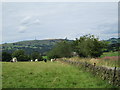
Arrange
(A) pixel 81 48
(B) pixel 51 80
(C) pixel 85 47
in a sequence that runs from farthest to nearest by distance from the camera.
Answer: (A) pixel 81 48, (C) pixel 85 47, (B) pixel 51 80

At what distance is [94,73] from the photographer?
15.5 metres

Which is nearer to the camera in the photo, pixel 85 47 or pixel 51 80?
pixel 51 80

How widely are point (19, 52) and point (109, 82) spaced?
86.1 m

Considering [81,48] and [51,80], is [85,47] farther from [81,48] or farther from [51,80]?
[51,80]

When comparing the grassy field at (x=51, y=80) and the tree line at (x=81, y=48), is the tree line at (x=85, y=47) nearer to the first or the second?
the tree line at (x=81, y=48)

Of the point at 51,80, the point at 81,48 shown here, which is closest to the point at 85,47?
the point at 81,48

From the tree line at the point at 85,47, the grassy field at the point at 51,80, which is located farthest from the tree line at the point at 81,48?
the grassy field at the point at 51,80

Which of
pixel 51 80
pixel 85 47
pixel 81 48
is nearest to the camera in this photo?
pixel 51 80

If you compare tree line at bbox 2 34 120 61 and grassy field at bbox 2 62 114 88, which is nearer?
grassy field at bbox 2 62 114 88

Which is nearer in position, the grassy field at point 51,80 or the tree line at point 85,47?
the grassy field at point 51,80

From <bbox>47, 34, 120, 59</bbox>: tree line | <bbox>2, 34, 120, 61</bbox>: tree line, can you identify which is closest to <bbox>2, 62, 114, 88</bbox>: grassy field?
<bbox>2, 34, 120, 61</bbox>: tree line

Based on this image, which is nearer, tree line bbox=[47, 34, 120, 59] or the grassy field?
the grassy field

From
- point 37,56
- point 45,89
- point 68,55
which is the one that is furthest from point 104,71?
point 37,56

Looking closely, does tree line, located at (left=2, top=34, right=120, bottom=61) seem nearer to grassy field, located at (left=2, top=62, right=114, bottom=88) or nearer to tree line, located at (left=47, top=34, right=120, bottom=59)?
tree line, located at (left=47, top=34, right=120, bottom=59)
